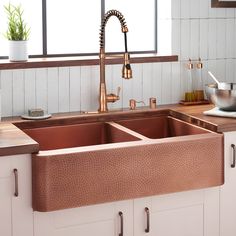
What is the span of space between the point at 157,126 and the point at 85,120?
1.42ft

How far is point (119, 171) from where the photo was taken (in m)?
2.77

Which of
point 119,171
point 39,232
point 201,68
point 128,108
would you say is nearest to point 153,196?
point 119,171

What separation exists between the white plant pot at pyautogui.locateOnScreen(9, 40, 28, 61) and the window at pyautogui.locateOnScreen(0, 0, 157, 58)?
15 centimetres

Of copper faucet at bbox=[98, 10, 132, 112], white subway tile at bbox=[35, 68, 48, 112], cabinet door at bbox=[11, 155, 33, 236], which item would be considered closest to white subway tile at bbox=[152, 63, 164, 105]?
copper faucet at bbox=[98, 10, 132, 112]

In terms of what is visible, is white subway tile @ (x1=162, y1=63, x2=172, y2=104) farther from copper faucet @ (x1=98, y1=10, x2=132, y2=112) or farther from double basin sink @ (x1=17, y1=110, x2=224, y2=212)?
double basin sink @ (x1=17, y1=110, x2=224, y2=212)

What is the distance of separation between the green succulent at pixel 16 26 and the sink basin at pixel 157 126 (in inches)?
28.0

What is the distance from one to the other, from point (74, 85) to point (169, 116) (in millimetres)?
558

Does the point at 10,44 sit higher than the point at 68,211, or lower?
higher

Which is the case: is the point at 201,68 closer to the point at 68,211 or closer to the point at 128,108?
the point at 128,108

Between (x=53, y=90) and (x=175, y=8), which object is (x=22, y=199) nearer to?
(x=53, y=90)

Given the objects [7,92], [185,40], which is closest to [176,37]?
[185,40]

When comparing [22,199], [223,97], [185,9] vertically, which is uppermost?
[185,9]

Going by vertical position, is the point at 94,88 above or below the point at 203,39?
Result: below

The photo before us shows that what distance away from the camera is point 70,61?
3.48 meters
